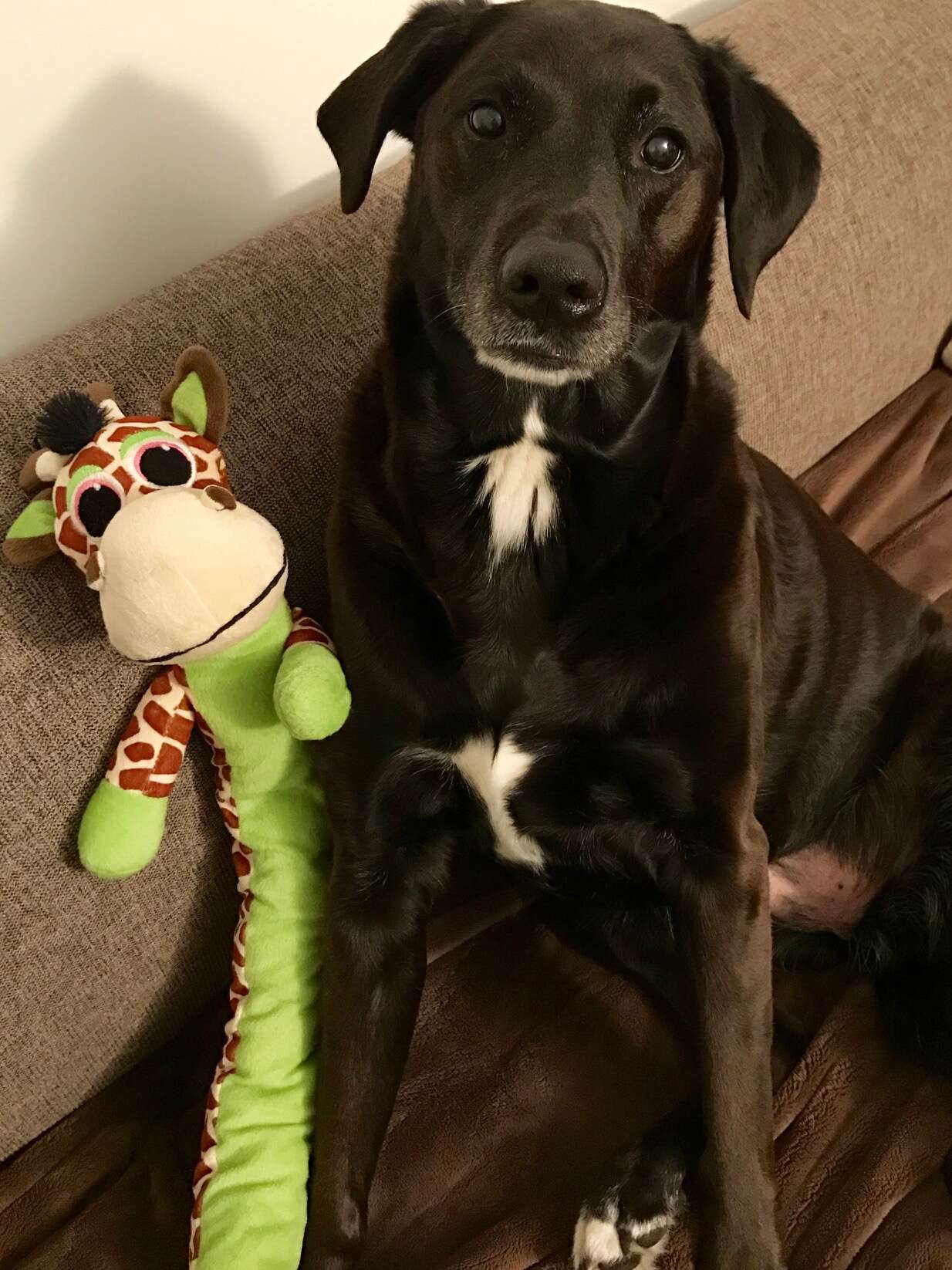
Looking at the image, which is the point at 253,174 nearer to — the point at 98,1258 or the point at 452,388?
the point at 452,388

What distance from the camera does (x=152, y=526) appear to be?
105cm

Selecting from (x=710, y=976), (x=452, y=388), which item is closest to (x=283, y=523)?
(x=452, y=388)

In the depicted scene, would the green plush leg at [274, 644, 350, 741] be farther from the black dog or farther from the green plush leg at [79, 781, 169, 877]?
the green plush leg at [79, 781, 169, 877]

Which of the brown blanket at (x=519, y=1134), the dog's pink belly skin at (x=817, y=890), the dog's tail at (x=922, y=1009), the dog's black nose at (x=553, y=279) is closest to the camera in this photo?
the dog's black nose at (x=553, y=279)

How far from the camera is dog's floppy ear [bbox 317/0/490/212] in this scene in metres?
1.18

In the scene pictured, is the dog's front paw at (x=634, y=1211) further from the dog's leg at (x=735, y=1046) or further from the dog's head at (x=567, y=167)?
the dog's head at (x=567, y=167)

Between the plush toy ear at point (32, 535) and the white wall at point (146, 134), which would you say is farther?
the white wall at point (146, 134)

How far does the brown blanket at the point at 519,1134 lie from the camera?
4.02 feet

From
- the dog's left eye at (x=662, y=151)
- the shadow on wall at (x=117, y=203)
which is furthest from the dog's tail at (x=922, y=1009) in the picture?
the shadow on wall at (x=117, y=203)

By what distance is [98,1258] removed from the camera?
121 centimetres

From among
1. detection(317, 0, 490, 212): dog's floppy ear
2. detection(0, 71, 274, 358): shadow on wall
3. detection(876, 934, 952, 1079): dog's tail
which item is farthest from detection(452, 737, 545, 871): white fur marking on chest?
detection(0, 71, 274, 358): shadow on wall

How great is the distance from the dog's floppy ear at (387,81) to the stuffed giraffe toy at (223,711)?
0.26m

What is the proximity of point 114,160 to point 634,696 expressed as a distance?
0.94 meters

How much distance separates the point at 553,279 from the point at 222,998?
986mm
